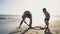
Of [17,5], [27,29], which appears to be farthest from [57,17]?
[17,5]

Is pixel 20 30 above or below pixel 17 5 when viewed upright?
below

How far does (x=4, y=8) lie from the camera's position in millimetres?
2178

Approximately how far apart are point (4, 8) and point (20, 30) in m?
0.39

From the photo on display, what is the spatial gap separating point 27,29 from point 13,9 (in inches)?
13.9

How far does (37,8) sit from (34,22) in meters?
0.21

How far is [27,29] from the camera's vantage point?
216 centimetres

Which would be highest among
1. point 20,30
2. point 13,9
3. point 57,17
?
point 13,9

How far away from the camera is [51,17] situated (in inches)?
85.7

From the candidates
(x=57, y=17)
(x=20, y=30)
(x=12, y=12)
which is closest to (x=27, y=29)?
(x=20, y=30)

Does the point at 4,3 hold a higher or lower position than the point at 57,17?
higher

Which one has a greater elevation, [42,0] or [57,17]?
[42,0]

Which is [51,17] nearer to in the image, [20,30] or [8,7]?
[20,30]

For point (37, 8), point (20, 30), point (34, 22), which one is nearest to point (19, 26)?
point (20, 30)

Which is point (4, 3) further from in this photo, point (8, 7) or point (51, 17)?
point (51, 17)
